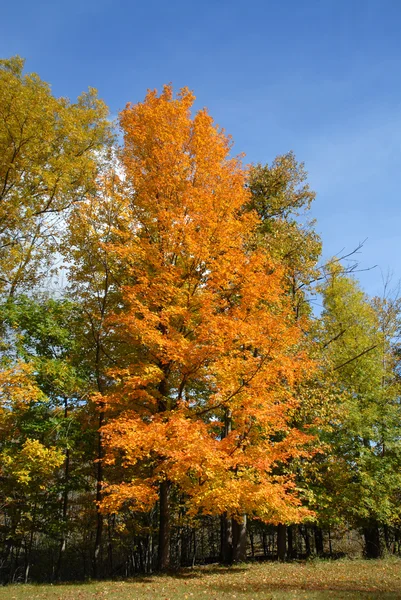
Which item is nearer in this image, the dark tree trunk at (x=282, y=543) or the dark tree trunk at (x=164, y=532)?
the dark tree trunk at (x=164, y=532)

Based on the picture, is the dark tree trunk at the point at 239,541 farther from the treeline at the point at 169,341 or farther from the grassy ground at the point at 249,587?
the grassy ground at the point at 249,587

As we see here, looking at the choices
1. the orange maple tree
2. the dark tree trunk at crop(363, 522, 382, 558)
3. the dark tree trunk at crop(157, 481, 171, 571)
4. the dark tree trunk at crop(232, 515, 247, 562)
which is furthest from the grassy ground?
the dark tree trunk at crop(363, 522, 382, 558)

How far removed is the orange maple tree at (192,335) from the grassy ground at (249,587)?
149cm

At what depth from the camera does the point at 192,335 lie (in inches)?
501

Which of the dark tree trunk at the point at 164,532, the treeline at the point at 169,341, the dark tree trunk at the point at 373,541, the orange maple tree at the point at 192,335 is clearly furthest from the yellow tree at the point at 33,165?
the dark tree trunk at the point at 373,541

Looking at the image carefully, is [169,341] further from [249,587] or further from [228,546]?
[228,546]

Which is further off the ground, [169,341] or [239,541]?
[169,341]

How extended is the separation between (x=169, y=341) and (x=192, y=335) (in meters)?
2.14

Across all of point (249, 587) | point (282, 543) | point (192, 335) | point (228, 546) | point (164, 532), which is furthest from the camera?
point (282, 543)

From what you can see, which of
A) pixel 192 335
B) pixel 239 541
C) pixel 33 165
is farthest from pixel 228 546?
pixel 33 165

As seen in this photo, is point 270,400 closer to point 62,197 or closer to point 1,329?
point 1,329

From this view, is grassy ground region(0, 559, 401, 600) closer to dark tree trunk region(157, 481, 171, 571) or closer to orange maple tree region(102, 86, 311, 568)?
dark tree trunk region(157, 481, 171, 571)

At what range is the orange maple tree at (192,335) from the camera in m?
10.0

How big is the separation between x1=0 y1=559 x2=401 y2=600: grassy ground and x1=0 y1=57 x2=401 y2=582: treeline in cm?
140
